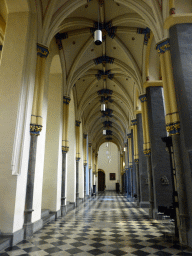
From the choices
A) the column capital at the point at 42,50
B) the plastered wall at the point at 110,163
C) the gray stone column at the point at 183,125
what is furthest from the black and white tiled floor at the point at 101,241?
the plastered wall at the point at 110,163

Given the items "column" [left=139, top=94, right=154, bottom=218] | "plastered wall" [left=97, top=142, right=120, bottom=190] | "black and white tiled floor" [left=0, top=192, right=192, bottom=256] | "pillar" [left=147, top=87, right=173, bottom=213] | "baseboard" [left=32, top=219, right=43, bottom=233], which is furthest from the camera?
"plastered wall" [left=97, top=142, right=120, bottom=190]

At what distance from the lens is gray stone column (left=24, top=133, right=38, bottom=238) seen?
5637mm

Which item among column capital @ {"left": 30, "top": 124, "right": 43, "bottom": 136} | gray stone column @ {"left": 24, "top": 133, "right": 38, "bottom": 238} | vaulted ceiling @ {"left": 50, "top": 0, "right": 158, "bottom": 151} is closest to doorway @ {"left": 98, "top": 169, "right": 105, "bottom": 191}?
vaulted ceiling @ {"left": 50, "top": 0, "right": 158, "bottom": 151}

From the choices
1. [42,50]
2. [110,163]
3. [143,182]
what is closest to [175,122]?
[42,50]

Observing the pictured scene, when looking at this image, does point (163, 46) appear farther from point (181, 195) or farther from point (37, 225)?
point (37, 225)

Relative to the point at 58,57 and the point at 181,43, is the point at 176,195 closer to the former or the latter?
the point at 181,43

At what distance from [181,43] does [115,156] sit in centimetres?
3277

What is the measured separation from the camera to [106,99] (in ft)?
61.5

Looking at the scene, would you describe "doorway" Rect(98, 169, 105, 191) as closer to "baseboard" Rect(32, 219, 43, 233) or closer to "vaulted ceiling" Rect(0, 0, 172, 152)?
"vaulted ceiling" Rect(0, 0, 172, 152)

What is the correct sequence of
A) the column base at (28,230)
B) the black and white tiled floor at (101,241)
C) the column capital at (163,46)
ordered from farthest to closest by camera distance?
the column capital at (163,46) → the column base at (28,230) → the black and white tiled floor at (101,241)

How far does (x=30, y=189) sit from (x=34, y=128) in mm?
1791

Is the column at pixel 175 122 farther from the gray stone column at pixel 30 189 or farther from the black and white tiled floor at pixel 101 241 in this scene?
the gray stone column at pixel 30 189

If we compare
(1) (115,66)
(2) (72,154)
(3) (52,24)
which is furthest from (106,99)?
(3) (52,24)

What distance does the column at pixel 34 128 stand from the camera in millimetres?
5754
